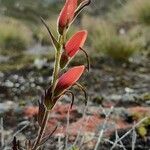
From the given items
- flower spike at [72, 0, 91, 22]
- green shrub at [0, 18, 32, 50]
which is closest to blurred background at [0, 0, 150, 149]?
green shrub at [0, 18, 32, 50]

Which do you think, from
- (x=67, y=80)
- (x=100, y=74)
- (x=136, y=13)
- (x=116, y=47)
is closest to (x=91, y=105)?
(x=100, y=74)

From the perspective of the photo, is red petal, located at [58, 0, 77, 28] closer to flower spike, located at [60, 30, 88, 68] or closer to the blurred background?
flower spike, located at [60, 30, 88, 68]

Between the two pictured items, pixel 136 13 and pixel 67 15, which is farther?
pixel 136 13

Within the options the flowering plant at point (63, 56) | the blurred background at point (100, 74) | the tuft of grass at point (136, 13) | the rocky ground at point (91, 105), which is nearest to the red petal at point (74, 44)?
the flowering plant at point (63, 56)

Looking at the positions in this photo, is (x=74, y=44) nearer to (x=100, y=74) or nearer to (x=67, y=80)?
(x=67, y=80)

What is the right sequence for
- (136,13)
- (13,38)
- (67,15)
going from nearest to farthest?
(67,15) → (136,13) → (13,38)
